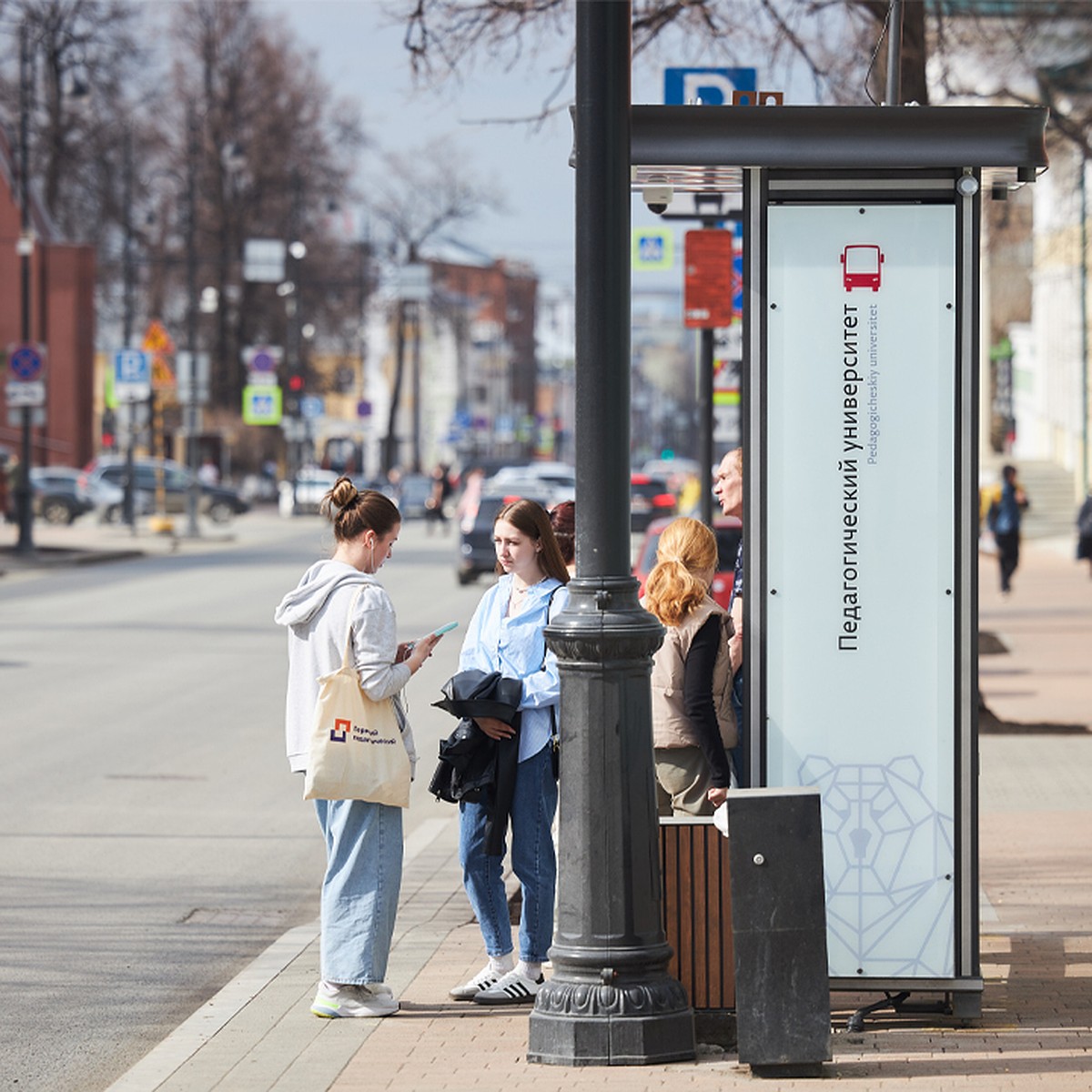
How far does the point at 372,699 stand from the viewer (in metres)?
6.72

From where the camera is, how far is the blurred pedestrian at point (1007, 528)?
2867cm

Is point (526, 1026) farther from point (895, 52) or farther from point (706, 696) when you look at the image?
point (895, 52)

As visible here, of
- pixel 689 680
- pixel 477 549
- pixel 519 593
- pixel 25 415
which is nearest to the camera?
pixel 689 680

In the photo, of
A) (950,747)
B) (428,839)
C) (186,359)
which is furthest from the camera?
(186,359)

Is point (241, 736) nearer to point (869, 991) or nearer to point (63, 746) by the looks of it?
point (63, 746)

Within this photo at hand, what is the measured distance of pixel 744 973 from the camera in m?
5.86

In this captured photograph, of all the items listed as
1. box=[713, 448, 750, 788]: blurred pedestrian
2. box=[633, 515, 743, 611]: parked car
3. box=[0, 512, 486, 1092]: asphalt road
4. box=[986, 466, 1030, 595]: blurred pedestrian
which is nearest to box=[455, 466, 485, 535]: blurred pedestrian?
box=[0, 512, 486, 1092]: asphalt road

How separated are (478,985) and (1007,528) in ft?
75.6

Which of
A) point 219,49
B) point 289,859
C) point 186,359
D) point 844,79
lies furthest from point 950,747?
point 219,49

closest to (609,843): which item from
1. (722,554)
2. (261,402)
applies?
(722,554)

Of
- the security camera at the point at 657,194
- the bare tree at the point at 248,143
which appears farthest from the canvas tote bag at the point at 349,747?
the bare tree at the point at 248,143

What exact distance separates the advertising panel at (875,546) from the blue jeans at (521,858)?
1027mm

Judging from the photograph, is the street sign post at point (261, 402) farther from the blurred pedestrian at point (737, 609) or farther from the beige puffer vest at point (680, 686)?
the beige puffer vest at point (680, 686)

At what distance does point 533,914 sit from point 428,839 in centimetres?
382
